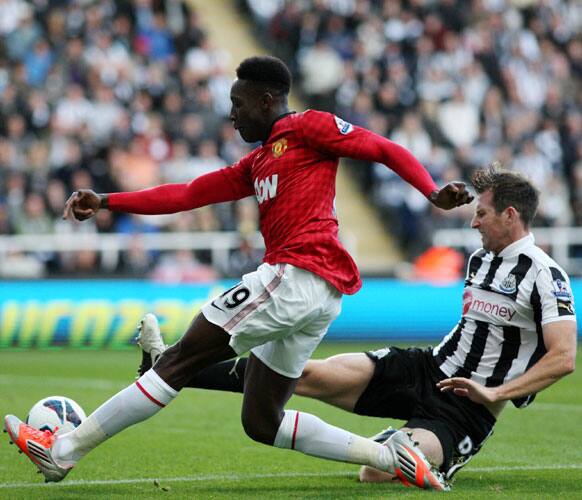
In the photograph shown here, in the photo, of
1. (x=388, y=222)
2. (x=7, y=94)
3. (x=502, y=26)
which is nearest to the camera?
(x=7, y=94)

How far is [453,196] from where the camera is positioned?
5605 mm

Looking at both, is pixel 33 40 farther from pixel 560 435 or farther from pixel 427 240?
pixel 560 435

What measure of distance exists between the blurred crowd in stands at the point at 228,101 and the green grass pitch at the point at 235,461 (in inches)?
259

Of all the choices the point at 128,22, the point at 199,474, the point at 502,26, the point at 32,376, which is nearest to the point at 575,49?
the point at 502,26

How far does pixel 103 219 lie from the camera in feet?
57.9

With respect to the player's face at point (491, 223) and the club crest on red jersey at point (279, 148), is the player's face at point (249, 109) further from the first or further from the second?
the player's face at point (491, 223)

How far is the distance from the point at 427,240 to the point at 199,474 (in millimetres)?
12721

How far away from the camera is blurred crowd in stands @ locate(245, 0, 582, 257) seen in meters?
20.3

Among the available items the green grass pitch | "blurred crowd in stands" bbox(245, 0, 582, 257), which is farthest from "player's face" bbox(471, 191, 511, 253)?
"blurred crowd in stands" bbox(245, 0, 582, 257)

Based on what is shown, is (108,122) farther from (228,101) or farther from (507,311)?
(507,311)

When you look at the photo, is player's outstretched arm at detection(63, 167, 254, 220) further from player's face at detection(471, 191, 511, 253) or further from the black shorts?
the black shorts

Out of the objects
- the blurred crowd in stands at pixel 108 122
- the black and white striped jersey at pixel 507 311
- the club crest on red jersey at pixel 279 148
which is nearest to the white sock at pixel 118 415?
the club crest on red jersey at pixel 279 148

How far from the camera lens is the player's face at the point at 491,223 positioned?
671 cm

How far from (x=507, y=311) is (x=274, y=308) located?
1.46 m
